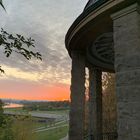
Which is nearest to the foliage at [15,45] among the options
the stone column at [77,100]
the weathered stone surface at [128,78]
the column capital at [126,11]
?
the weathered stone surface at [128,78]

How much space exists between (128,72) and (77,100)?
158 inches

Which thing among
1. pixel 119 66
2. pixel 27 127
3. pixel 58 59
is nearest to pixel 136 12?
pixel 119 66

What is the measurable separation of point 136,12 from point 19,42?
2941mm

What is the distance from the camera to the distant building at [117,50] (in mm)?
4812

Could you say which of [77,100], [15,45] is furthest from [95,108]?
[15,45]

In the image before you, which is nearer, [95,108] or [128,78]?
[128,78]

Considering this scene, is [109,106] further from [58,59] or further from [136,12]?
[136,12]

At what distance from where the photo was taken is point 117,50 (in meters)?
5.30

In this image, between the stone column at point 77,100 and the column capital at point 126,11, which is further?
the stone column at point 77,100

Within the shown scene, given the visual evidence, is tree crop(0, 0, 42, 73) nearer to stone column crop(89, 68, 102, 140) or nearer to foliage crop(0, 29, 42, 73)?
foliage crop(0, 29, 42, 73)

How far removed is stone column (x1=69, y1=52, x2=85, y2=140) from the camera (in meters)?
8.41

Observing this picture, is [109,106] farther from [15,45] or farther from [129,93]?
[15,45]

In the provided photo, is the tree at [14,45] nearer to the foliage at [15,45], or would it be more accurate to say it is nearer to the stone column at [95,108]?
the foliage at [15,45]

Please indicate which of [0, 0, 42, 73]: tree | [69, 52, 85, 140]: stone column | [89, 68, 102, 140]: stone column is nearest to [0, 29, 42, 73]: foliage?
[0, 0, 42, 73]: tree
